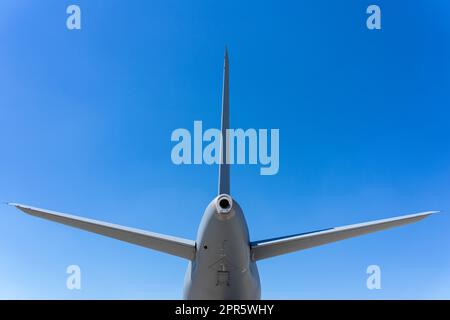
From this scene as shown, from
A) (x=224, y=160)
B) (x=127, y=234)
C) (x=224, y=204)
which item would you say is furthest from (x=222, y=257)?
(x=224, y=160)

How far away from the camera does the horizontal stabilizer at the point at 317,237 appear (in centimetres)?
1305

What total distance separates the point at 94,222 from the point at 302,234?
6369mm

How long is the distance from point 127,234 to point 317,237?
5763mm

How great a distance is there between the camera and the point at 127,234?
13523 mm

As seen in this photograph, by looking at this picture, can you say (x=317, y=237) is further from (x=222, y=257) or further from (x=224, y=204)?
(x=224, y=204)

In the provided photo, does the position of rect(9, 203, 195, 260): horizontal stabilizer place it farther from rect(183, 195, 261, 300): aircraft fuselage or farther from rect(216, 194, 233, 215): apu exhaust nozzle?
rect(216, 194, 233, 215): apu exhaust nozzle

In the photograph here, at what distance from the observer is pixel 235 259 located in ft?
42.7

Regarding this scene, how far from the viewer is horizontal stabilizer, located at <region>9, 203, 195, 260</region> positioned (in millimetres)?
12977

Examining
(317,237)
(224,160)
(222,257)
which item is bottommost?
(222,257)
